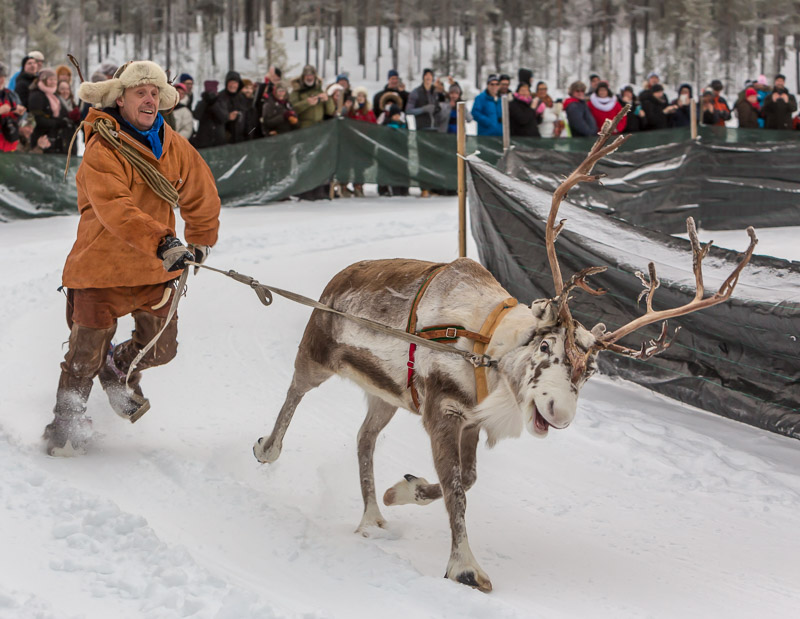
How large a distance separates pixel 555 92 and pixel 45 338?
156 ft

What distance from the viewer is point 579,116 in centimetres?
1470

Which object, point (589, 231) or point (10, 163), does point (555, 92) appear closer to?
point (10, 163)

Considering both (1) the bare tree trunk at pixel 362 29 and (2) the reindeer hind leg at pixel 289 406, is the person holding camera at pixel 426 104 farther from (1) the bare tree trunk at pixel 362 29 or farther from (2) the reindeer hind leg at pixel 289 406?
(1) the bare tree trunk at pixel 362 29

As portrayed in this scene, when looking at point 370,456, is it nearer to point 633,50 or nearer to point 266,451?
point 266,451

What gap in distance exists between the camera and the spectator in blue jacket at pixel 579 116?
1468 centimetres

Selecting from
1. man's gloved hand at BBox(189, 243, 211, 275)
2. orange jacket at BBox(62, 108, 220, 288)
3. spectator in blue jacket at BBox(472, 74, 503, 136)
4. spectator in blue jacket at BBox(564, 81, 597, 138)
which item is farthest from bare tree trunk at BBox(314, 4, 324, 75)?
man's gloved hand at BBox(189, 243, 211, 275)

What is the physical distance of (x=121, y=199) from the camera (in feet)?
14.7

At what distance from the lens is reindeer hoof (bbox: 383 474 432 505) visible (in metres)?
4.41

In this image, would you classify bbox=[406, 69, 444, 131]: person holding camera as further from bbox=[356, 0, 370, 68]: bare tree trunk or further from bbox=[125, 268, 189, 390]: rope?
bbox=[356, 0, 370, 68]: bare tree trunk

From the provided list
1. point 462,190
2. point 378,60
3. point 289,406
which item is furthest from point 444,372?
point 378,60

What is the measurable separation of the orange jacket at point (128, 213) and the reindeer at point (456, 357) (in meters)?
0.89

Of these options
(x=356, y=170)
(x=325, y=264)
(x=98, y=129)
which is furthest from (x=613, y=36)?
(x=98, y=129)

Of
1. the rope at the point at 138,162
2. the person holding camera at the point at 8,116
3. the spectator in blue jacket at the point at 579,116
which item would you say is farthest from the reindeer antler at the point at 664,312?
the spectator in blue jacket at the point at 579,116

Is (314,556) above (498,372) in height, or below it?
below
